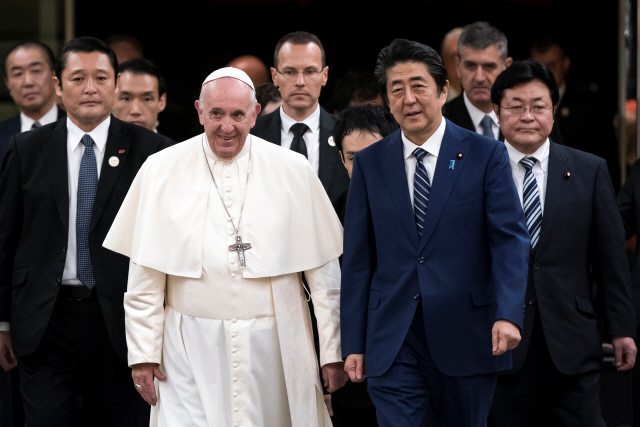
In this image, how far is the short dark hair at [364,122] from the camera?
183 inches

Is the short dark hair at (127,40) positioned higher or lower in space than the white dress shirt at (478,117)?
higher

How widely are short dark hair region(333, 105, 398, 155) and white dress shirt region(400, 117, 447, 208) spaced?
0.78 m

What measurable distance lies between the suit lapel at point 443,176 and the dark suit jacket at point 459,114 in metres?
1.87

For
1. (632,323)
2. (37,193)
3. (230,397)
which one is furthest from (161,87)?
(632,323)

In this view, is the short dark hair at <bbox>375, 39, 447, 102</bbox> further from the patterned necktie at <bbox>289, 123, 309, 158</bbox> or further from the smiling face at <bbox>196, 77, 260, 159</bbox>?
the patterned necktie at <bbox>289, 123, 309, 158</bbox>

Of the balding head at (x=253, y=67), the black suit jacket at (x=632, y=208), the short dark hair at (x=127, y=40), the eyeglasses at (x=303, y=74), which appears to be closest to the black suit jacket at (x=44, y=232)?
the eyeglasses at (x=303, y=74)

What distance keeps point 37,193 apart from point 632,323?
9.42 ft

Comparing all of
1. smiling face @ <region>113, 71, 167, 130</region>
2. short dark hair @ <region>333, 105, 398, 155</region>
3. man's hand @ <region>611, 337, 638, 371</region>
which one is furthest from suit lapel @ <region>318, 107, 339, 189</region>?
man's hand @ <region>611, 337, 638, 371</region>

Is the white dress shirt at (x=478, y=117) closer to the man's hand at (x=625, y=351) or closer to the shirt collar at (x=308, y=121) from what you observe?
the shirt collar at (x=308, y=121)

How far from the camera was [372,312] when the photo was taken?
3.80 metres

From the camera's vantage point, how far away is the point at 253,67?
26.8 feet

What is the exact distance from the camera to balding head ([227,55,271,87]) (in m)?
8.05

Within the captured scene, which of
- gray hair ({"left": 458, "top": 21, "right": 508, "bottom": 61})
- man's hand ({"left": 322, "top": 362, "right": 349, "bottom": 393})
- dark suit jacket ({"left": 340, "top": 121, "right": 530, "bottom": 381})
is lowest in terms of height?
man's hand ({"left": 322, "top": 362, "right": 349, "bottom": 393})

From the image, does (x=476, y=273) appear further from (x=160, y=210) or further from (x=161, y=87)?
(x=161, y=87)
